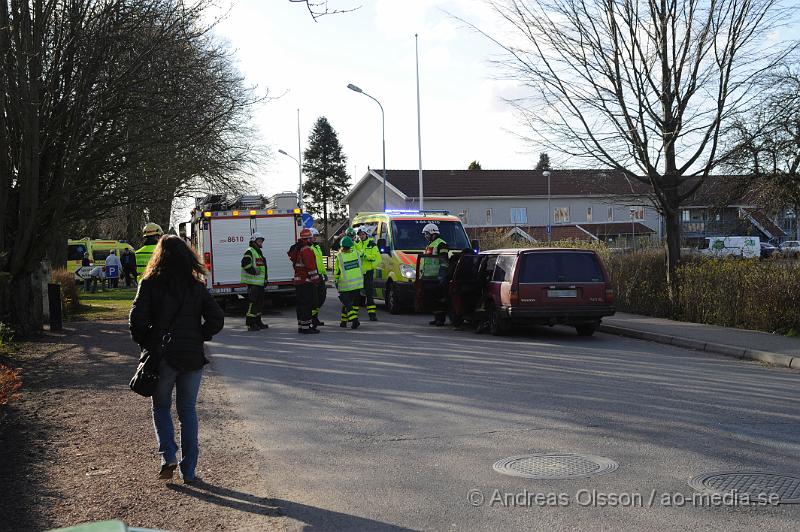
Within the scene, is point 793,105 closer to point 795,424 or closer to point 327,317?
point 327,317

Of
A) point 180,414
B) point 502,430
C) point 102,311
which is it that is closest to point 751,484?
point 502,430

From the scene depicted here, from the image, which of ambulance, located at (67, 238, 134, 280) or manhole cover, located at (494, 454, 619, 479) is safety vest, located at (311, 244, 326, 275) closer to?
manhole cover, located at (494, 454, 619, 479)

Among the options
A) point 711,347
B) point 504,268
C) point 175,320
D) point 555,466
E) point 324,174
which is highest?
point 324,174

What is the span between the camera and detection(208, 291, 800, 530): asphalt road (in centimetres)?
527

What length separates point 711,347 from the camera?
43.6 ft

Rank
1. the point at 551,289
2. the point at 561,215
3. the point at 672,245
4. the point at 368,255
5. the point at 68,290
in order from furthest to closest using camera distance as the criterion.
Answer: the point at 561,215
the point at 68,290
the point at 368,255
the point at 672,245
the point at 551,289

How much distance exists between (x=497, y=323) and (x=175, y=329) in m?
9.86

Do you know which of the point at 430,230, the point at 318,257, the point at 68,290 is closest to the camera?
the point at 318,257

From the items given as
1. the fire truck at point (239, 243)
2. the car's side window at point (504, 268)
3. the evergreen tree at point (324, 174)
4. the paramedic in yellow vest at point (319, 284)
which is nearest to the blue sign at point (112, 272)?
the fire truck at point (239, 243)

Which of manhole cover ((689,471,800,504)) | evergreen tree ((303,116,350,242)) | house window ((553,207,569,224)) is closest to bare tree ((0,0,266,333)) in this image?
manhole cover ((689,471,800,504))

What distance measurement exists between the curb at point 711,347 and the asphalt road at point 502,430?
32cm

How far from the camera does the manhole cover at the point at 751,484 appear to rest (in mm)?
5363

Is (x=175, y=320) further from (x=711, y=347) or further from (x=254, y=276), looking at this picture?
(x=254, y=276)

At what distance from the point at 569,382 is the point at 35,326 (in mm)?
11553
